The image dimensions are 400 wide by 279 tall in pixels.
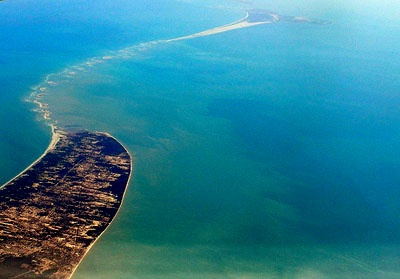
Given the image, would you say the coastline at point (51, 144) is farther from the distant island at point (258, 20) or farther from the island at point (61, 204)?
the distant island at point (258, 20)

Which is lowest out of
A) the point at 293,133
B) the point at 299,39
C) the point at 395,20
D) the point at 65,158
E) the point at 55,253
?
the point at 55,253

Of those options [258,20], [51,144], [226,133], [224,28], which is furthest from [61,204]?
[258,20]

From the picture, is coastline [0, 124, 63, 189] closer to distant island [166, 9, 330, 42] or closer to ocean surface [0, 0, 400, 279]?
ocean surface [0, 0, 400, 279]

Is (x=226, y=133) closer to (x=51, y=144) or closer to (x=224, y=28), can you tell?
(x=51, y=144)

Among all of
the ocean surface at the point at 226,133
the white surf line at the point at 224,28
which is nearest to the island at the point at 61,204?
the ocean surface at the point at 226,133

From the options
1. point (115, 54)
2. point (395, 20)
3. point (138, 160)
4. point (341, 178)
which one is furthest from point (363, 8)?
point (138, 160)

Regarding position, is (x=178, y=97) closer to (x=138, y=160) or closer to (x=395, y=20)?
(x=138, y=160)

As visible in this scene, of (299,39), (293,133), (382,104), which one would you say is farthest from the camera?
(299,39)
